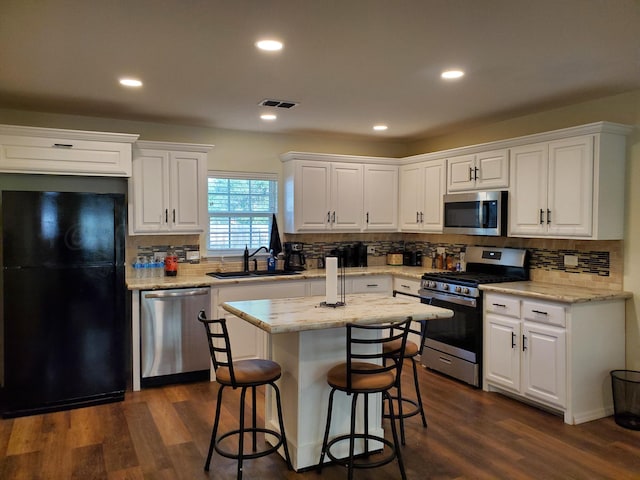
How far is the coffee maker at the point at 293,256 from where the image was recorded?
18.1 feet

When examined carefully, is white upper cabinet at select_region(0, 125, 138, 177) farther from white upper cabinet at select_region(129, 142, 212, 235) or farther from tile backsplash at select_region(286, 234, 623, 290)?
tile backsplash at select_region(286, 234, 623, 290)

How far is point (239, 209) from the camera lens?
5.44m

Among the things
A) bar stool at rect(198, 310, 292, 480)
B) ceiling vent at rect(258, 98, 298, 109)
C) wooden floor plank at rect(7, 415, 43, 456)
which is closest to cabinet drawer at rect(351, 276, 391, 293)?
ceiling vent at rect(258, 98, 298, 109)

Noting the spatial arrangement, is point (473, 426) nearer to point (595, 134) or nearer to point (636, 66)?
point (595, 134)

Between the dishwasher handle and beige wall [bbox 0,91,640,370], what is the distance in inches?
56.5

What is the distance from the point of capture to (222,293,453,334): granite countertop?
2.63 metres

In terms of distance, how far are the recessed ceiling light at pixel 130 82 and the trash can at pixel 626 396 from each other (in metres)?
4.05

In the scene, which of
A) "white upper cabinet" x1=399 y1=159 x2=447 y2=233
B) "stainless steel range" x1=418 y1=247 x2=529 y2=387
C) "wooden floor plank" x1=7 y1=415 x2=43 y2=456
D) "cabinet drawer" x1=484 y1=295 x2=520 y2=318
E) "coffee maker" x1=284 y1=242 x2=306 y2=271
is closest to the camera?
"wooden floor plank" x1=7 y1=415 x2=43 y2=456

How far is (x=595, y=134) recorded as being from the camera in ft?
12.1

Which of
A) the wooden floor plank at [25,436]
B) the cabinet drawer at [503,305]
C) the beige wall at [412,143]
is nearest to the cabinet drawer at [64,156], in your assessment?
the beige wall at [412,143]

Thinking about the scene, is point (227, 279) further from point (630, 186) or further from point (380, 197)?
point (630, 186)

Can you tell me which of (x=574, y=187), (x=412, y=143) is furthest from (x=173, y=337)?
(x=412, y=143)

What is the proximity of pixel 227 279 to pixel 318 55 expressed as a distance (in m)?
2.39

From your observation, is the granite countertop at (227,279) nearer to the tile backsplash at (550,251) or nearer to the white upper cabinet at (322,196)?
the tile backsplash at (550,251)
